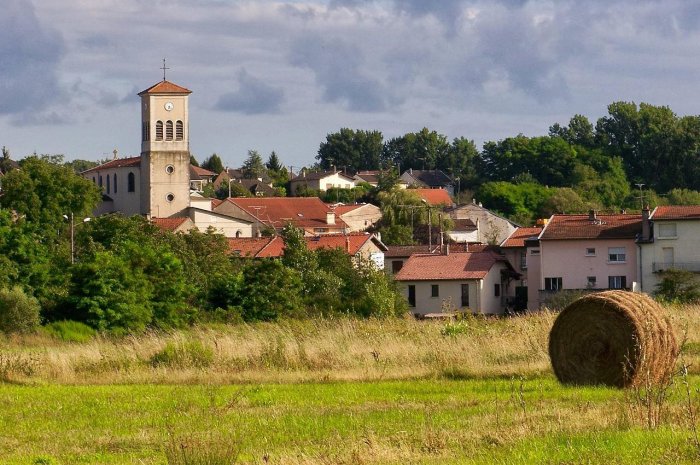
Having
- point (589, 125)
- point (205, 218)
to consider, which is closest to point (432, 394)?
point (205, 218)

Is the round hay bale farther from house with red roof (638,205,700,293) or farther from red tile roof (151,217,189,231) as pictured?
red tile roof (151,217,189,231)

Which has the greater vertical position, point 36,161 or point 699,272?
point 36,161

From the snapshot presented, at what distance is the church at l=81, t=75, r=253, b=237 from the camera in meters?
108

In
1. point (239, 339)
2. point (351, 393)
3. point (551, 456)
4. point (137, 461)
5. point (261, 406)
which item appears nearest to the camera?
point (551, 456)

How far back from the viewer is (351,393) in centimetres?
2205

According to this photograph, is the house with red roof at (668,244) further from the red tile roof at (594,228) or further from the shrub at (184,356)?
the shrub at (184,356)

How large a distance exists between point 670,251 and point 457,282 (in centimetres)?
1127

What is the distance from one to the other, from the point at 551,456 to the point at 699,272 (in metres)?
57.2

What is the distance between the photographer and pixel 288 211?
384ft

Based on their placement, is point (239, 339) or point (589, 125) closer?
point (239, 339)

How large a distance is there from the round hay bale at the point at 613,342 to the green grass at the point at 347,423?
1.63 feet

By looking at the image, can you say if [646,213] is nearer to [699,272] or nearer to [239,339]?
[699,272]

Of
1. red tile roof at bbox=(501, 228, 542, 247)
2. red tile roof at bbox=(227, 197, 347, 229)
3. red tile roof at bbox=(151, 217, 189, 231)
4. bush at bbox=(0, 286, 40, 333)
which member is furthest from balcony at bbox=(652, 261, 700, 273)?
red tile roof at bbox=(227, 197, 347, 229)

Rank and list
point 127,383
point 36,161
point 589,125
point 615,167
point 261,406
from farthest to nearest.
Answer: point 589,125 < point 615,167 < point 36,161 < point 127,383 < point 261,406
